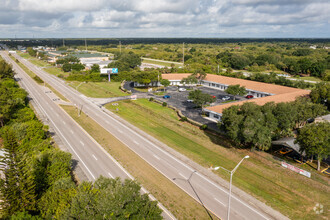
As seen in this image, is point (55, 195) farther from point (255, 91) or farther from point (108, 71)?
point (108, 71)

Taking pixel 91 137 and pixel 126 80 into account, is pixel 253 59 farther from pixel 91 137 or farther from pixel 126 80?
pixel 91 137

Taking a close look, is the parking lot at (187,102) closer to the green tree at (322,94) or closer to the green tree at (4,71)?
the green tree at (322,94)

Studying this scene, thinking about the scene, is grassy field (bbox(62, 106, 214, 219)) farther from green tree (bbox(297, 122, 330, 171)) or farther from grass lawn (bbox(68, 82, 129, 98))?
grass lawn (bbox(68, 82, 129, 98))

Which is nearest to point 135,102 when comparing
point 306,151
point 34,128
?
point 34,128

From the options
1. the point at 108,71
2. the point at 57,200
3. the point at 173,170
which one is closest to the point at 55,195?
the point at 57,200

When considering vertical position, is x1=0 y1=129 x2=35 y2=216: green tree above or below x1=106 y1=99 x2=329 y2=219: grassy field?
above

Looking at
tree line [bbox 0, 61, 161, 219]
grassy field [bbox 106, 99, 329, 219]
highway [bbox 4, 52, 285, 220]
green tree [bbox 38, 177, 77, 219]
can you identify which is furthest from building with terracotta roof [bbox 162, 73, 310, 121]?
green tree [bbox 38, 177, 77, 219]

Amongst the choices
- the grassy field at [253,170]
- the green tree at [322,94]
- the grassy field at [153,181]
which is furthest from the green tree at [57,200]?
the green tree at [322,94]
